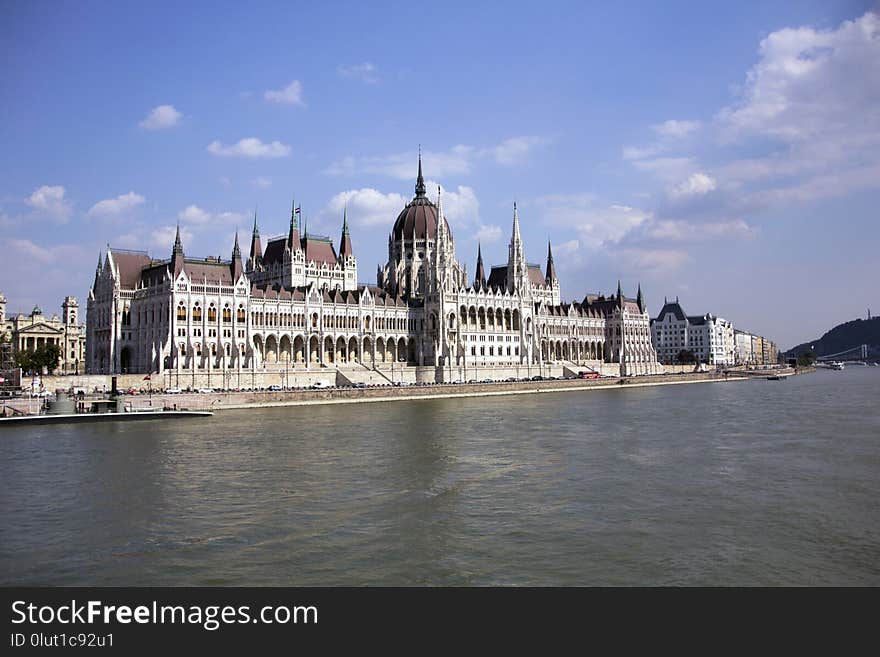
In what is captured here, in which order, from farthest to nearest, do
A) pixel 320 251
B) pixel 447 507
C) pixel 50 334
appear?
pixel 50 334 → pixel 320 251 → pixel 447 507

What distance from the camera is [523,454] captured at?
35469mm

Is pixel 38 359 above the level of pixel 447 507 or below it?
above

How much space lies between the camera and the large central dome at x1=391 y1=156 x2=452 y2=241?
12238 cm

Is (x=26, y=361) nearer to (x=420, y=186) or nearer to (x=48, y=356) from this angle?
(x=48, y=356)

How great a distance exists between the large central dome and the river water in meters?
78.7

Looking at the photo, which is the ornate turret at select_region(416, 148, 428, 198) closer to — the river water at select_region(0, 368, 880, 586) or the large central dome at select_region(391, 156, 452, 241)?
the large central dome at select_region(391, 156, 452, 241)

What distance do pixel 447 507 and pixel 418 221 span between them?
102407 mm

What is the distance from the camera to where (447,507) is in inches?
943

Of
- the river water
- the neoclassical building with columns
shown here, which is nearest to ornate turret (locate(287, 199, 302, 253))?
the neoclassical building with columns

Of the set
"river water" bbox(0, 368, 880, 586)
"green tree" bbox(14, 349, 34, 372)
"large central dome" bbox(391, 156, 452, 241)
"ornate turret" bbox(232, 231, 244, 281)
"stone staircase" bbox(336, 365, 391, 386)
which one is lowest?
"river water" bbox(0, 368, 880, 586)

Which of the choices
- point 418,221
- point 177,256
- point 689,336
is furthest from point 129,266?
point 689,336

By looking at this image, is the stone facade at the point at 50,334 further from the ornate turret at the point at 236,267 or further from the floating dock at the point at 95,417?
the floating dock at the point at 95,417
